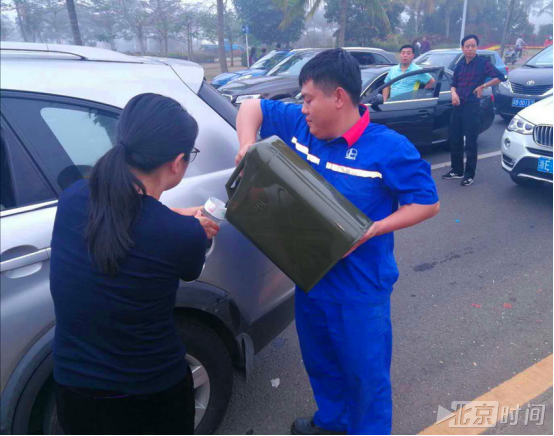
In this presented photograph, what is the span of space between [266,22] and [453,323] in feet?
91.6

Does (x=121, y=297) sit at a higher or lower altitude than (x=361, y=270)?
higher

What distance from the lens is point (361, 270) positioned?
1669 mm

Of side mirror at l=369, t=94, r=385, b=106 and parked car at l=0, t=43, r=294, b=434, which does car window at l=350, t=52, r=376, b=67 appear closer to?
side mirror at l=369, t=94, r=385, b=106

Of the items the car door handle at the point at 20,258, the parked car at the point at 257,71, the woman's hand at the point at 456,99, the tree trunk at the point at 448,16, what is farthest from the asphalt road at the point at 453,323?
the tree trunk at the point at 448,16

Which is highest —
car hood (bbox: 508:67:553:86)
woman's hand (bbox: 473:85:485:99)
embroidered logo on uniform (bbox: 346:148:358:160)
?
embroidered logo on uniform (bbox: 346:148:358:160)

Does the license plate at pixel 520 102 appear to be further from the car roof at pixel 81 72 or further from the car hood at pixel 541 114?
the car roof at pixel 81 72

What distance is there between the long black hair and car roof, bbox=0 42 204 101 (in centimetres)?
66

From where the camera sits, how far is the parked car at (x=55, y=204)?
4.92ft

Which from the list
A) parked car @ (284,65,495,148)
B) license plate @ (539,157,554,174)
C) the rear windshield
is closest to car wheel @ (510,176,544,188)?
license plate @ (539,157,554,174)

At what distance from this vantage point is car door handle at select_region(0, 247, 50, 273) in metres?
1.47

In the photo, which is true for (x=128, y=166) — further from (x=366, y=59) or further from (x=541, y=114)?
(x=366, y=59)

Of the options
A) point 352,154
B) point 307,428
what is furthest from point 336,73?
point 307,428

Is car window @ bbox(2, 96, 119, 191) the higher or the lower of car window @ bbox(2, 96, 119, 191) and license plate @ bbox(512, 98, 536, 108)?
the higher

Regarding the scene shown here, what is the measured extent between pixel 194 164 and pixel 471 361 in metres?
2.01
